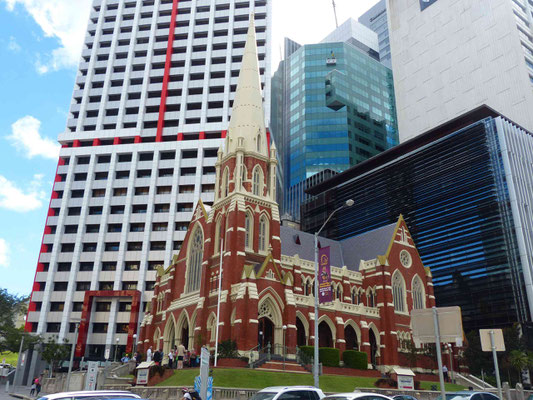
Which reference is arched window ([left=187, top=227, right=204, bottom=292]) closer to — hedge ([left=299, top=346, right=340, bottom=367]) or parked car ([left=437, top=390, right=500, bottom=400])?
hedge ([left=299, top=346, right=340, bottom=367])

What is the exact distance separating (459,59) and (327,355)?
7477 cm

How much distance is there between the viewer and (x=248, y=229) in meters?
47.7

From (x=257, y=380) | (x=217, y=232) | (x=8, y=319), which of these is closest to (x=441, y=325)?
(x=257, y=380)

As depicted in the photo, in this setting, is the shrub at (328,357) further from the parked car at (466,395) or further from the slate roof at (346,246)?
the parked car at (466,395)

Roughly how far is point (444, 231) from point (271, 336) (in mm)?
32262

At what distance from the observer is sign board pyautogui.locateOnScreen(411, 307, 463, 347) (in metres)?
12.2

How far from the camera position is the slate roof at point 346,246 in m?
54.8

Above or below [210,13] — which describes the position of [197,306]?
below

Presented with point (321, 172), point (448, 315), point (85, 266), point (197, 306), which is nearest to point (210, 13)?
point (321, 172)

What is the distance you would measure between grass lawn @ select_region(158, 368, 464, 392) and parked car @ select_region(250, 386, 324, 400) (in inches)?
523

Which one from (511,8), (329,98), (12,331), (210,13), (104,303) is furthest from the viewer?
(329,98)

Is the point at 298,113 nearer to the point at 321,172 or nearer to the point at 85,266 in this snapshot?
the point at 321,172

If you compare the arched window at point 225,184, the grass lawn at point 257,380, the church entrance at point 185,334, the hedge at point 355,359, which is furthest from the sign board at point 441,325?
the arched window at point 225,184

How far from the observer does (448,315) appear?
12.5 m
